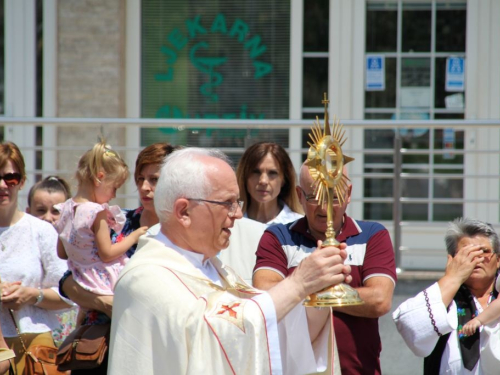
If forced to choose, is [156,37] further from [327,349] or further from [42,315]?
[327,349]

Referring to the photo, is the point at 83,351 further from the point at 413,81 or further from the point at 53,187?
the point at 413,81

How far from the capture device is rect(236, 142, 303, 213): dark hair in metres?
5.58

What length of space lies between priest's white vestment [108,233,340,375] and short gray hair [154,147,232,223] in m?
0.20

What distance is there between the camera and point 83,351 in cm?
431

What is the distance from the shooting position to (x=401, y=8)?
366 inches

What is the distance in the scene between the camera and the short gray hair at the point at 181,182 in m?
3.23

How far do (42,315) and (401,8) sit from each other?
588 centimetres

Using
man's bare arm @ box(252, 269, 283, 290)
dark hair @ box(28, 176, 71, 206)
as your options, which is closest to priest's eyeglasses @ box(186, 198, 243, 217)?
man's bare arm @ box(252, 269, 283, 290)

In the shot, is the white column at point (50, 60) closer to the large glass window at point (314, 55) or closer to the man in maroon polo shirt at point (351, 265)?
the large glass window at point (314, 55)

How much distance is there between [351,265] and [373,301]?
23 centimetres

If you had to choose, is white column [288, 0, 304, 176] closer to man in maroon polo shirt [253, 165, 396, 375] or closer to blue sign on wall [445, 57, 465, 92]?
blue sign on wall [445, 57, 465, 92]

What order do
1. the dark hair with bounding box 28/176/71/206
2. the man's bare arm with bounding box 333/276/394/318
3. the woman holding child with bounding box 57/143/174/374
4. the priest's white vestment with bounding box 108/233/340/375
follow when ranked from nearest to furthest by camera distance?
the priest's white vestment with bounding box 108/233/340/375 < the man's bare arm with bounding box 333/276/394/318 < the woman holding child with bounding box 57/143/174/374 < the dark hair with bounding box 28/176/71/206

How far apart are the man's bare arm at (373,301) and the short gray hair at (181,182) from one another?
0.96 m

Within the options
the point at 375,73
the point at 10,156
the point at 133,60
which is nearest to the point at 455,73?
the point at 375,73
